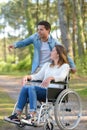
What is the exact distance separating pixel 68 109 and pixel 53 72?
66 cm

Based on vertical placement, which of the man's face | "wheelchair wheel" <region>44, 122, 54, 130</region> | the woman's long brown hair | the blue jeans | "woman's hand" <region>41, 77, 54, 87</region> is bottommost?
"wheelchair wheel" <region>44, 122, 54, 130</region>

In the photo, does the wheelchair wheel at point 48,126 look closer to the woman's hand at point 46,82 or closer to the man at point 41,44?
the woman's hand at point 46,82

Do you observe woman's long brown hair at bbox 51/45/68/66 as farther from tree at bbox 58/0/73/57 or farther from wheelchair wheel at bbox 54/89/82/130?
tree at bbox 58/0/73/57

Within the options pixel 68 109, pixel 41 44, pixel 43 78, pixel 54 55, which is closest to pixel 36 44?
pixel 41 44

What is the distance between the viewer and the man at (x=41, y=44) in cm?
732

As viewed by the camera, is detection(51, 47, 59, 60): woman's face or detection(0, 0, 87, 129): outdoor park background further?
detection(0, 0, 87, 129): outdoor park background

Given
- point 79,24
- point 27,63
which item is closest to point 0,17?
point 27,63

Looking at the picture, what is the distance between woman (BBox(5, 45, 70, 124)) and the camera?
22.1 ft

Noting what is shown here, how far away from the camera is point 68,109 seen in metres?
7.20

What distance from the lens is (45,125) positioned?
670cm

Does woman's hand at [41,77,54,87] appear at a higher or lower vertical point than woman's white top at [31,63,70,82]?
lower

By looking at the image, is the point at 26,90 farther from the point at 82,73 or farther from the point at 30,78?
the point at 82,73

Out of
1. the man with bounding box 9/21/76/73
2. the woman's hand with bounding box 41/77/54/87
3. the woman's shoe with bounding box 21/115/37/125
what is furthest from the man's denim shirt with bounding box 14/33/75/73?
the woman's shoe with bounding box 21/115/37/125

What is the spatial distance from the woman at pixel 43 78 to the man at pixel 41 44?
151 mm
